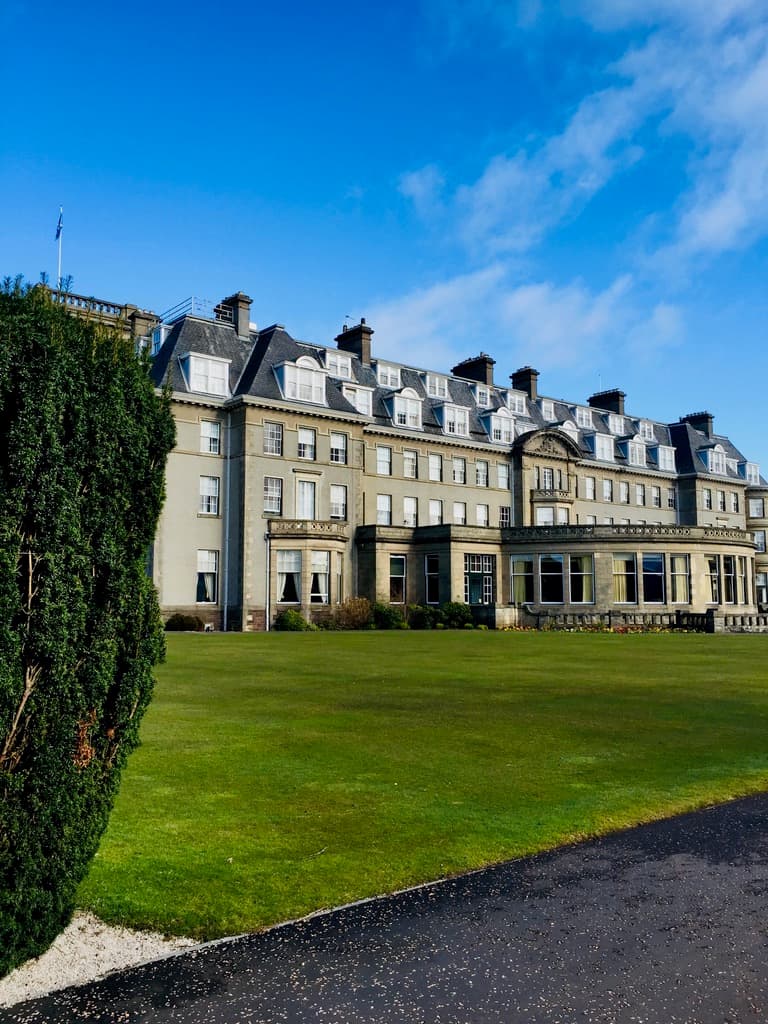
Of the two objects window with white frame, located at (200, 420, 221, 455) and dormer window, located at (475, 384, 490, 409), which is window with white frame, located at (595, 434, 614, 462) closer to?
dormer window, located at (475, 384, 490, 409)

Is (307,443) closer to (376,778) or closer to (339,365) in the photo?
(339,365)

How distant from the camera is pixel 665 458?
242 feet

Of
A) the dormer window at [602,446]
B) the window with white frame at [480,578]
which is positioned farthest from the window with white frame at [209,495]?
the dormer window at [602,446]

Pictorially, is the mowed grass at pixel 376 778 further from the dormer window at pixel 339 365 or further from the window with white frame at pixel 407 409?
the window with white frame at pixel 407 409

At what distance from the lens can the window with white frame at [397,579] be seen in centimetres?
5100

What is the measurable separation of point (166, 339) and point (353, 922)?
45.2 metres

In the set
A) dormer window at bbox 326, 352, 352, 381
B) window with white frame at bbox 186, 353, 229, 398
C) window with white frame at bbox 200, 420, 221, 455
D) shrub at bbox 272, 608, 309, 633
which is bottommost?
shrub at bbox 272, 608, 309, 633

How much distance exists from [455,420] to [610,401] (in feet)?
75.6

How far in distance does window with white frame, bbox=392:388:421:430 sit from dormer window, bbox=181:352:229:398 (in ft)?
43.1

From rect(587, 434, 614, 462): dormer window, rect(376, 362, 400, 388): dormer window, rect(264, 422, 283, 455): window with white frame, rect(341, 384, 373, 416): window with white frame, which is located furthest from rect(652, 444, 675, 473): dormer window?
rect(264, 422, 283, 455): window with white frame

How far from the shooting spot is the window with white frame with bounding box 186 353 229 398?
44344 mm

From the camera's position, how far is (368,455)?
53062 millimetres

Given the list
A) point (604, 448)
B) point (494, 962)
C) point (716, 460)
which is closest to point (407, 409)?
point (604, 448)

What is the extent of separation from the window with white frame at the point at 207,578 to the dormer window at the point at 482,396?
2634 cm
